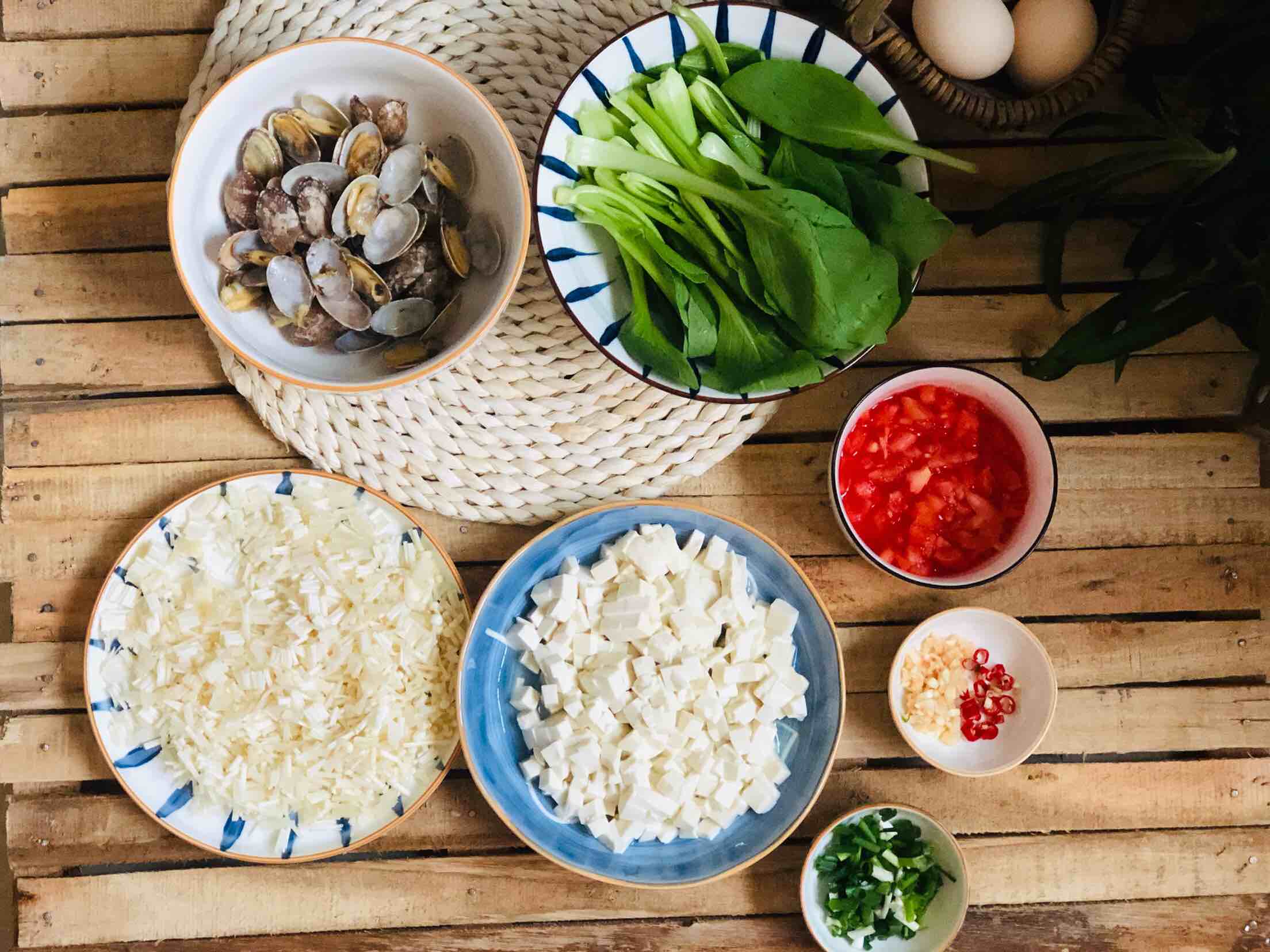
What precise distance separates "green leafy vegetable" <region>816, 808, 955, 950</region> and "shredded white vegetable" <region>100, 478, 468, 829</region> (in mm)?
599

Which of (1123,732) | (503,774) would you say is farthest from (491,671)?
(1123,732)

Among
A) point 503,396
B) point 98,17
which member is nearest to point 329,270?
point 503,396

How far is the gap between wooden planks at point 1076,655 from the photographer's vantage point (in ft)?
4.79

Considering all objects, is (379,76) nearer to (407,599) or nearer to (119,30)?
(119,30)

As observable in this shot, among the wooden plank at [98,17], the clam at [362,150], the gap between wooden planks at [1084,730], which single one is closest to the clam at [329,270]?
the clam at [362,150]

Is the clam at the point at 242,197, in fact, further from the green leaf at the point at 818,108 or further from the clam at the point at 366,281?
the green leaf at the point at 818,108

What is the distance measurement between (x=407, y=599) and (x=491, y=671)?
161mm

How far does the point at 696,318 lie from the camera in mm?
1228

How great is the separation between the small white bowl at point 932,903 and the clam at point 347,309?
98 centimetres

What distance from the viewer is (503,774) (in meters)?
1.39

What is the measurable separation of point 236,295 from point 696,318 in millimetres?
603

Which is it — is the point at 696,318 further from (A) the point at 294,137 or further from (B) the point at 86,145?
(B) the point at 86,145

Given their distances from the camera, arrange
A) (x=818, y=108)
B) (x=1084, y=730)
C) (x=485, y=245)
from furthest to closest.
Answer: (x=1084, y=730)
(x=485, y=245)
(x=818, y=108)

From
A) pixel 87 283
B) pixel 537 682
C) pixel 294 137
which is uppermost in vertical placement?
pixel 294 137
